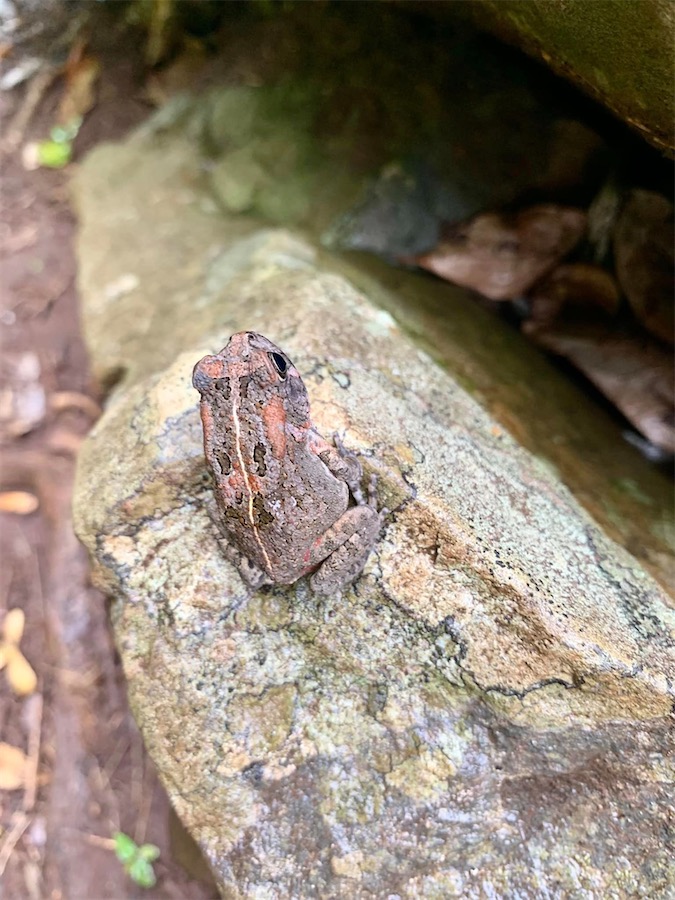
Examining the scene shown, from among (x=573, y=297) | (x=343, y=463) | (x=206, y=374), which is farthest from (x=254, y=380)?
(x=573, y=297)

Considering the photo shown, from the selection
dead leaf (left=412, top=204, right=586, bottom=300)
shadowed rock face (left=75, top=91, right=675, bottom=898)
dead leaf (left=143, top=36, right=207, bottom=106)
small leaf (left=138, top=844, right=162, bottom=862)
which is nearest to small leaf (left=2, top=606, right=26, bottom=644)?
small leaf (left=138, top=844, right=162, bottom=862)

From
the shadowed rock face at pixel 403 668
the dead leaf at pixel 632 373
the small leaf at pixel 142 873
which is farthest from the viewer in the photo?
the small leaf at pixel 142 873

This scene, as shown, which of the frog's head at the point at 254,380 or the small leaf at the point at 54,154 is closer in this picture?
the frog's head at the point at 254,380

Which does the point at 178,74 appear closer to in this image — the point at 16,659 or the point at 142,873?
the point at 16,659

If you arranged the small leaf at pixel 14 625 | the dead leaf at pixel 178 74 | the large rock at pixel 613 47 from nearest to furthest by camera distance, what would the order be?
1. the large rock at pixel 613 47
2. the small leaf at pixel 14 625
3. the dead leaf at pixel 178 74

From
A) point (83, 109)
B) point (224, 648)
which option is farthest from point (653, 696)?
point (83, 109)

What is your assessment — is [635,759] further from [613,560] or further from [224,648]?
[224,648]

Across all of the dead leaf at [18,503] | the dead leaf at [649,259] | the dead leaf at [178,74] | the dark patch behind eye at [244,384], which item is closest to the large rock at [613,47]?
the dead leaf at [649,259]

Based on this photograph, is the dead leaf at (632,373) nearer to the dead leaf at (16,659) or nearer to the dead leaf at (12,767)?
the dead leaf at (16,659)
